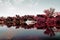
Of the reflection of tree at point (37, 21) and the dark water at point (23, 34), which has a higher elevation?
the reflection of tree at point (37, 21)

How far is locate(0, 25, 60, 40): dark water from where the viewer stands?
293 centimetres

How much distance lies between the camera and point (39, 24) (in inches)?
121

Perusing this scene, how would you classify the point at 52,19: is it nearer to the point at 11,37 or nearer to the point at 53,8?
the point at 53,8

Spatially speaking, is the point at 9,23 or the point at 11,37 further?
the point at 9,23

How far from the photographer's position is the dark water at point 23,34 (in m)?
2.93

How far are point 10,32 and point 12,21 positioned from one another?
245 millimetres

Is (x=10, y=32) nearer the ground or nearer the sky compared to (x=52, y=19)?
nearer the ground

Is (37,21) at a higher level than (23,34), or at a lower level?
higher

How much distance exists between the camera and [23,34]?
9.94 feet

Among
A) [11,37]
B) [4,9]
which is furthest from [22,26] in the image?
[4,9]

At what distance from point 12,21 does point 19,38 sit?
16.7 inches

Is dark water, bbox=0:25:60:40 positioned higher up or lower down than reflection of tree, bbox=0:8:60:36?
lower down

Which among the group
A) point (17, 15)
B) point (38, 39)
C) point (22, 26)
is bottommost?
point (38, 39)

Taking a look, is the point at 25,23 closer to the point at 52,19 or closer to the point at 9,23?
the point at 9,23
